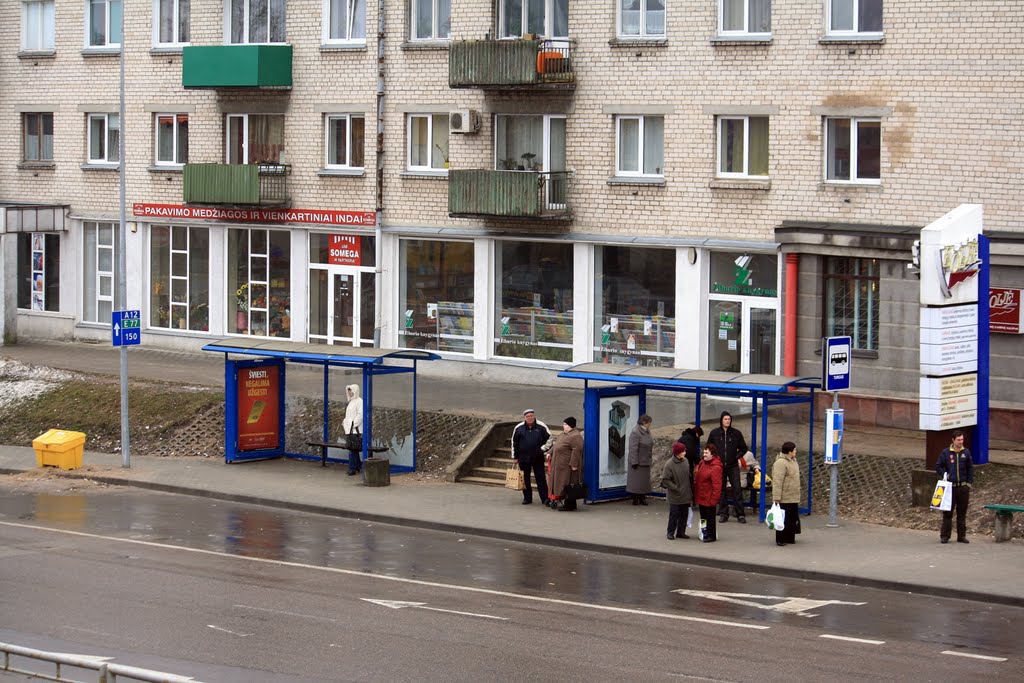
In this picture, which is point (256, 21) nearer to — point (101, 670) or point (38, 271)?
point (38, 271)

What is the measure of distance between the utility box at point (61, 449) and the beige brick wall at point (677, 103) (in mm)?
10107

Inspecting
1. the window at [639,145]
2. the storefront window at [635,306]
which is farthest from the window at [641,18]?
the storefront window at [635,306]

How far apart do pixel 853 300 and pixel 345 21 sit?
1387cm

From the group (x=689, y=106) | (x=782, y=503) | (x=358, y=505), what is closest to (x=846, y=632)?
(x=782, y=503)

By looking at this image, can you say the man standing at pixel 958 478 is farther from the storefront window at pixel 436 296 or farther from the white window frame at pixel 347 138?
the white window frame at pixel 347 138

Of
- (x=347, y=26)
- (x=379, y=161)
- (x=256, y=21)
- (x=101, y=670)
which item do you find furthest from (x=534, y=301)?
(x=101, y=670)

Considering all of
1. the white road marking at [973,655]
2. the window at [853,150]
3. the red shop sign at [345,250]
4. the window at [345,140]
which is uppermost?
the window at [345,140]

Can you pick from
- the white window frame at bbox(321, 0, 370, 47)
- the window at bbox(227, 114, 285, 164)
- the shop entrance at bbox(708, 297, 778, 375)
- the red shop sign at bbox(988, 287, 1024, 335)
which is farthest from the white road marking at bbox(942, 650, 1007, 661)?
the window at bbox(227, 114, 285, 164)

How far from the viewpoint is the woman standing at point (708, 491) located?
67.7 ft

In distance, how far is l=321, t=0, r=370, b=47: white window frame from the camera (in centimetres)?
3559

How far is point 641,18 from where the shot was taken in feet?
104

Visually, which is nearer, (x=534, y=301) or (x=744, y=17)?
(x=744, y=17)

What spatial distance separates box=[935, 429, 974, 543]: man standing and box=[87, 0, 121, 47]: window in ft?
86.2

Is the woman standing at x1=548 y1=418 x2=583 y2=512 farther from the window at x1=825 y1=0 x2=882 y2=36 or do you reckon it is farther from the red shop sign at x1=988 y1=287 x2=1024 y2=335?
the window at x1=825 y1=0 x2=882 y2=36
